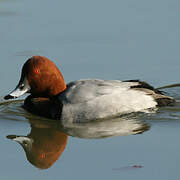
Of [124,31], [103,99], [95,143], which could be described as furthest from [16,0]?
[95,143]

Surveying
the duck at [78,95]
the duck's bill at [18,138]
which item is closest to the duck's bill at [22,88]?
the duck at [78,95]

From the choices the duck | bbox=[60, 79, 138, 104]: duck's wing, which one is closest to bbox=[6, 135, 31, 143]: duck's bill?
the duck

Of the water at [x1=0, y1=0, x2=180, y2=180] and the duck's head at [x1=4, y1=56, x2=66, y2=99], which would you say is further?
the duck's head at [x1=4, y1=56, x2=66, y2=99]

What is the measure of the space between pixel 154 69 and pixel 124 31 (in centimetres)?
150

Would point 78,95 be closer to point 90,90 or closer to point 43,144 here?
point 90,90

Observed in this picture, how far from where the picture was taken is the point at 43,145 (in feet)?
23.2

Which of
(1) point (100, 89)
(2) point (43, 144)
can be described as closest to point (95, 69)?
(1) point (100, 89)

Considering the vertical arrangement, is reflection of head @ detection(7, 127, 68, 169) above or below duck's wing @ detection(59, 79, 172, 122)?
below

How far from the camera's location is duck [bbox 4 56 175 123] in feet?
25.4

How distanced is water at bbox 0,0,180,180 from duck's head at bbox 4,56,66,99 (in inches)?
15.7

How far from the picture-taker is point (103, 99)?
7773mm

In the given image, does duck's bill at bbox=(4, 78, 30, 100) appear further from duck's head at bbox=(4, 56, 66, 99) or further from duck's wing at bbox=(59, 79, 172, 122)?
duck's wing at bbox=(59, 79, 172, 122)

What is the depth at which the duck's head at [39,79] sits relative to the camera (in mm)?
7934

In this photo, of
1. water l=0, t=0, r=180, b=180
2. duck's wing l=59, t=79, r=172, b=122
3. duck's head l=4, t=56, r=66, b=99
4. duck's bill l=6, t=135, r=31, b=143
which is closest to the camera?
water l=0, t=0, r=180, b=180
